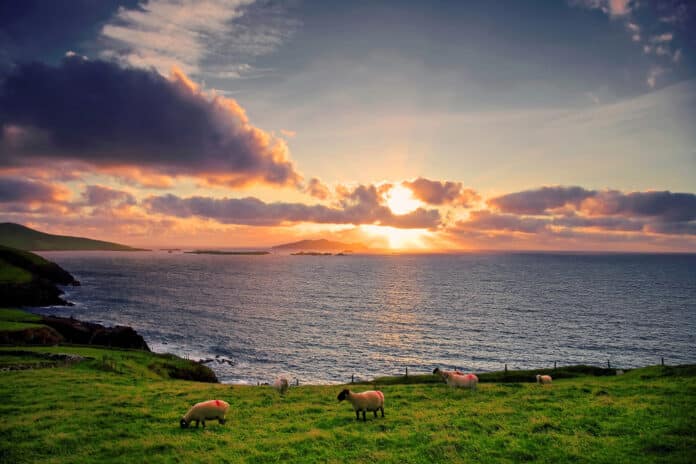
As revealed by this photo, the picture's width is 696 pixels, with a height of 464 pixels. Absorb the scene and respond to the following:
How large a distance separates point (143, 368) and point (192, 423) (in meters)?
34.9

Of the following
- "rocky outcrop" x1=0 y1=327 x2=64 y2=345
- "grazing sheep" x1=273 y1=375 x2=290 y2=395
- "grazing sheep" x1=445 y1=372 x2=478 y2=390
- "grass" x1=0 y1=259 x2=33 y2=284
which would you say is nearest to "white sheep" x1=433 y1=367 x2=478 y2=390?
"grazing sheep" x1=445 y1=372 x2=478 y2=390

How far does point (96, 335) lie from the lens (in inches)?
2911

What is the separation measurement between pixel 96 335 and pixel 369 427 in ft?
248

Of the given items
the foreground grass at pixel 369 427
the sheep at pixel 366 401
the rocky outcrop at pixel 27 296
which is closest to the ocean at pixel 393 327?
the rocky outcrop at pixel 27 296

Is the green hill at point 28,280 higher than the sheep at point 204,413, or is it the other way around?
the sheep at point 204,413

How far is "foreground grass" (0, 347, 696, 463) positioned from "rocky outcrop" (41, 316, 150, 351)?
140 feet

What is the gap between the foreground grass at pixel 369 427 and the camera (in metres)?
16.5

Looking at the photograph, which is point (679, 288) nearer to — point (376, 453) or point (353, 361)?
point (353, 361)

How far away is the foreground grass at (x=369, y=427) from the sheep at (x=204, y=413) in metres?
0.60

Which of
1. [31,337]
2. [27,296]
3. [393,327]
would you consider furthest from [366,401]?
[27,296]

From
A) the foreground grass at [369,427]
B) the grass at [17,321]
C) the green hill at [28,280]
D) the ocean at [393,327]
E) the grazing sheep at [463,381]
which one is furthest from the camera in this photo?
the green hill at [28,280]

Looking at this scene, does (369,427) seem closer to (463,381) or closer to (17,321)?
(463,381)

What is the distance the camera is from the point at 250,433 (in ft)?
64.7

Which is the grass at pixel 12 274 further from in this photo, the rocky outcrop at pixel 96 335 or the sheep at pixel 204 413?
the sheep at pixel 204 413
